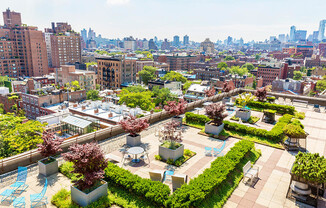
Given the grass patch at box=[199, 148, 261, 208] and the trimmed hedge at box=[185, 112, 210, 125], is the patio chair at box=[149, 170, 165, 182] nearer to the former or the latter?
the grass patch at box=[199, 148, 261, 208]

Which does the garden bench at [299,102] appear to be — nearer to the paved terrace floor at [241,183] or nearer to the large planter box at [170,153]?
the paved terrace floor at [241,183]

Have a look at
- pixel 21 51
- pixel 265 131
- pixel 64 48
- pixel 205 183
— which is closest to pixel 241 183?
pixel 205 183

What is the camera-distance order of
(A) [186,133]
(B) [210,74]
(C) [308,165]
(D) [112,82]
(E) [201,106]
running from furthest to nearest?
(B) [210,74] → (D) [112,82] → (E) [201,106] → (A) [186,133] → (C) [308,165]

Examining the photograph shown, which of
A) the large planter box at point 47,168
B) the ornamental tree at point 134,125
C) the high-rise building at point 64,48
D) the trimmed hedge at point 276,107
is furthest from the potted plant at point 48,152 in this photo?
the high-rise building at point 64,48

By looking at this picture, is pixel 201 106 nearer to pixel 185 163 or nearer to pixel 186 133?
pixel 186 133

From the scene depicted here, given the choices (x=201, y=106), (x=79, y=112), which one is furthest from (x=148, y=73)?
(x=201, y=106)

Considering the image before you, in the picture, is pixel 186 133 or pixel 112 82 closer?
pixel 186 133
